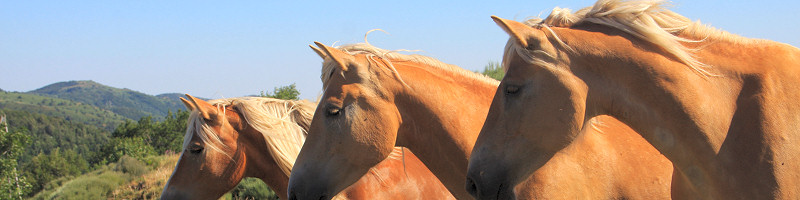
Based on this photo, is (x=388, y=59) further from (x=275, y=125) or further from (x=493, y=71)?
(x=493, y=71)

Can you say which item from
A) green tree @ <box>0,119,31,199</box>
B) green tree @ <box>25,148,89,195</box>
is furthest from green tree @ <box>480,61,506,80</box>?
green tree @ <box>25,148,89,195</box>

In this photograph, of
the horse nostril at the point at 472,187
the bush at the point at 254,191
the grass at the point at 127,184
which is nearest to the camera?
the horse nostril at the point at 472,187

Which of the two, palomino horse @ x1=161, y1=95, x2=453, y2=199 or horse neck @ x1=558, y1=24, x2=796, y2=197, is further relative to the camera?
palomino horse @ x1=161, y1=95, x2=453, y2=199

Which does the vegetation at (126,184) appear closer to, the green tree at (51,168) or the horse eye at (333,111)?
the horse eye at (333,111)

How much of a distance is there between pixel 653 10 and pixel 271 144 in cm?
318

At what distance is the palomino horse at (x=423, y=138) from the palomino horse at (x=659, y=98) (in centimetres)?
50

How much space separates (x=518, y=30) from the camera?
106 inches

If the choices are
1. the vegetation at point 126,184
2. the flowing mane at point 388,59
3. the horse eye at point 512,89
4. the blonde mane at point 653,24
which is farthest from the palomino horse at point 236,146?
the vegetation at point 126,184

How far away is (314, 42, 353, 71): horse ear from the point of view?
3.55m

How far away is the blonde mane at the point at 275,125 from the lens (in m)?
4.98

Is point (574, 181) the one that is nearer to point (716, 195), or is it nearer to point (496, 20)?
point (716, 195)

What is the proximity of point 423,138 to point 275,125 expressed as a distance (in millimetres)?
1806

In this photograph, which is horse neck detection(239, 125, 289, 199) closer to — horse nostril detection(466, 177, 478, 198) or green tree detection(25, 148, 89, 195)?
horse nostril detection(466, 177, 478, 198)

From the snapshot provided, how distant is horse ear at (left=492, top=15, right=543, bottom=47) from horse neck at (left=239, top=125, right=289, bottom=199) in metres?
2.94
